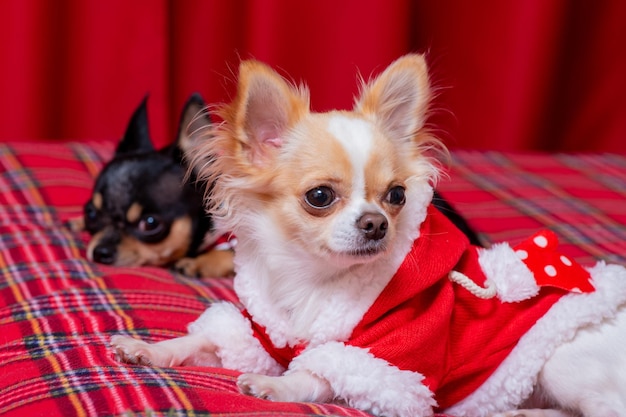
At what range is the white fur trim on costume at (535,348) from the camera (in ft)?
4.49

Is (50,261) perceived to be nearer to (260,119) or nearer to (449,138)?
(260,119)

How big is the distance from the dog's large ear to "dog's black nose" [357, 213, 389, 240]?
0.75ft

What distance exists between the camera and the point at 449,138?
11.9 ft

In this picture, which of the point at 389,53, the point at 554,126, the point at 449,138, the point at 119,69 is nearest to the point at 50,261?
the point at 119,69

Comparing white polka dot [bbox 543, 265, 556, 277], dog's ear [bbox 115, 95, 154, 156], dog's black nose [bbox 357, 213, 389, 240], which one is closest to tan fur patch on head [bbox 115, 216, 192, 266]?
dog's ear [bbox 115, 95, 154, 156]

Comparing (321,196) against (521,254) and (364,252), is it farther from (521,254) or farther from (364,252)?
(521,254)

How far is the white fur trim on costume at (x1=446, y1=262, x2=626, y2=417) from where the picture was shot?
1.37 metres

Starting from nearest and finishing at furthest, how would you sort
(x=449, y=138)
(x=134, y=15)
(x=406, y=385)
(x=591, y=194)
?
(x=406, y=385) → (x=591, y=194) → (x=134, y=15) → (x=449, y=138)

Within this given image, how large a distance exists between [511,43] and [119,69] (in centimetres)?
167

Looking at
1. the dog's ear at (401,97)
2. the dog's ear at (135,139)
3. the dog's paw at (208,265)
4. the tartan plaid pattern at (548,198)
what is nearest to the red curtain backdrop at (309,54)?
the tartan plaid pattern at (548,198)

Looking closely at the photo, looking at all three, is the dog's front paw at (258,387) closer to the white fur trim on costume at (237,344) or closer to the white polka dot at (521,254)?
the white fur trim on costume at (237,344)

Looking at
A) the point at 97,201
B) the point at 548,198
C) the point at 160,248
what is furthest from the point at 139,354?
the point at 548,198

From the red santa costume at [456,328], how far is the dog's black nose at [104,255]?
2.38ft

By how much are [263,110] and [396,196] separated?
28cm
